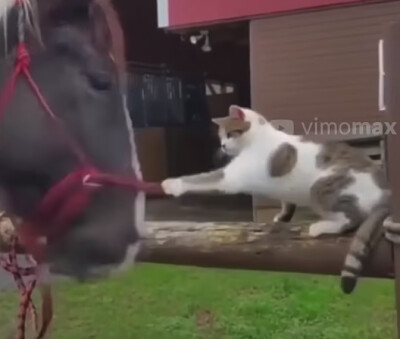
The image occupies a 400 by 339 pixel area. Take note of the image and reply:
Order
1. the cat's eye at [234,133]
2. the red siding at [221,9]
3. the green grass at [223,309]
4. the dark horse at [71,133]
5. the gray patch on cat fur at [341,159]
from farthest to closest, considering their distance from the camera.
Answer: the red siding at [221,9]
the green grass at [223,309]
the cat's eye at [234,133]
the gray patch on cat fur at [341,159]
the dark horse at [71,133]

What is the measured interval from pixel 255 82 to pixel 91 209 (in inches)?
115

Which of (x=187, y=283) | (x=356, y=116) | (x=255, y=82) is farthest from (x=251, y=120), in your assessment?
(x=255, y=82)

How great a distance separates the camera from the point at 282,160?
108 centimetres

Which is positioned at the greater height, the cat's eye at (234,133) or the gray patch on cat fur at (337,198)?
the cat's eye at (234,133)

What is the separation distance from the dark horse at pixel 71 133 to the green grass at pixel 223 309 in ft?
3.79

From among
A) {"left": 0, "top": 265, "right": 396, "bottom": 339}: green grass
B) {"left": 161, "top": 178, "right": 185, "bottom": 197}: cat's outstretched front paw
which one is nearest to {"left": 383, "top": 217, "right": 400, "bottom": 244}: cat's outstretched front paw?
{"left": 161, "top": 178, "right": 185, "bottom": 197}: cat's outstretched front paw

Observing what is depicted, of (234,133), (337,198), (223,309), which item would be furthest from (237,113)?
(223,309)

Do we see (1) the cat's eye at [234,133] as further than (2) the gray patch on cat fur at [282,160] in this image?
Yes

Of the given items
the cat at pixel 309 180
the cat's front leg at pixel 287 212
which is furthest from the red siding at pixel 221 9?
the cat's front leg at pixel 287 212

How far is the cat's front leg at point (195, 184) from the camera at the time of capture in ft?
3.31

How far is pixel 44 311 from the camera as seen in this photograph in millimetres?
1049

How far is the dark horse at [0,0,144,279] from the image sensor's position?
2.52 feet

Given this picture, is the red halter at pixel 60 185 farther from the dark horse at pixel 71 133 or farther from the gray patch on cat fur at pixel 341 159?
the gray patch on cat fur at pixel 341 159

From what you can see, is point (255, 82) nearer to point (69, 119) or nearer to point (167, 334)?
point (167, 334)
